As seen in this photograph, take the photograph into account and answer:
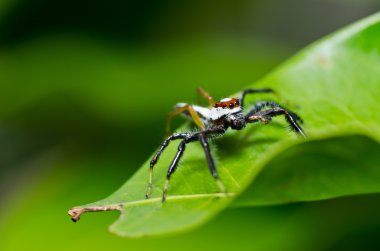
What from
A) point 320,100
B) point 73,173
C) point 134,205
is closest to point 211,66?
point 73,173

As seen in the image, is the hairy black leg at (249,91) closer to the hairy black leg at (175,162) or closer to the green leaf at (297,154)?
the green leaf at (297,154)

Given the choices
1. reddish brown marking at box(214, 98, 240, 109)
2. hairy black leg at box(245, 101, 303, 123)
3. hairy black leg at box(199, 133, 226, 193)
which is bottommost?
hairy black leg at box(199, 133, 226, 193)

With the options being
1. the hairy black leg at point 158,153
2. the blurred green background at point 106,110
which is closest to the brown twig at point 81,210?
the hairy black leg at point 158,153

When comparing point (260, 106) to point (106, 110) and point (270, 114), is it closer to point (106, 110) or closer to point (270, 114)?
point (270, 114)

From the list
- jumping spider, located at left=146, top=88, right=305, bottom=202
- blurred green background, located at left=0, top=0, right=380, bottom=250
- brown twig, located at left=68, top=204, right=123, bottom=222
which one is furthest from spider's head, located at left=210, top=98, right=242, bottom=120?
brown twig, located at left=68, top=204, right=123, bottom=222

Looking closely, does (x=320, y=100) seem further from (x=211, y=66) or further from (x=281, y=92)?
(x=211, y=66)

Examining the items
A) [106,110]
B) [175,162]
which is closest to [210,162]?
[175,162]

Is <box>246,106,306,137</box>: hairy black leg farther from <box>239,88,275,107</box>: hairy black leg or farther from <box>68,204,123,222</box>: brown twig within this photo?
<box>68,204,123,222</box>: brown twig
